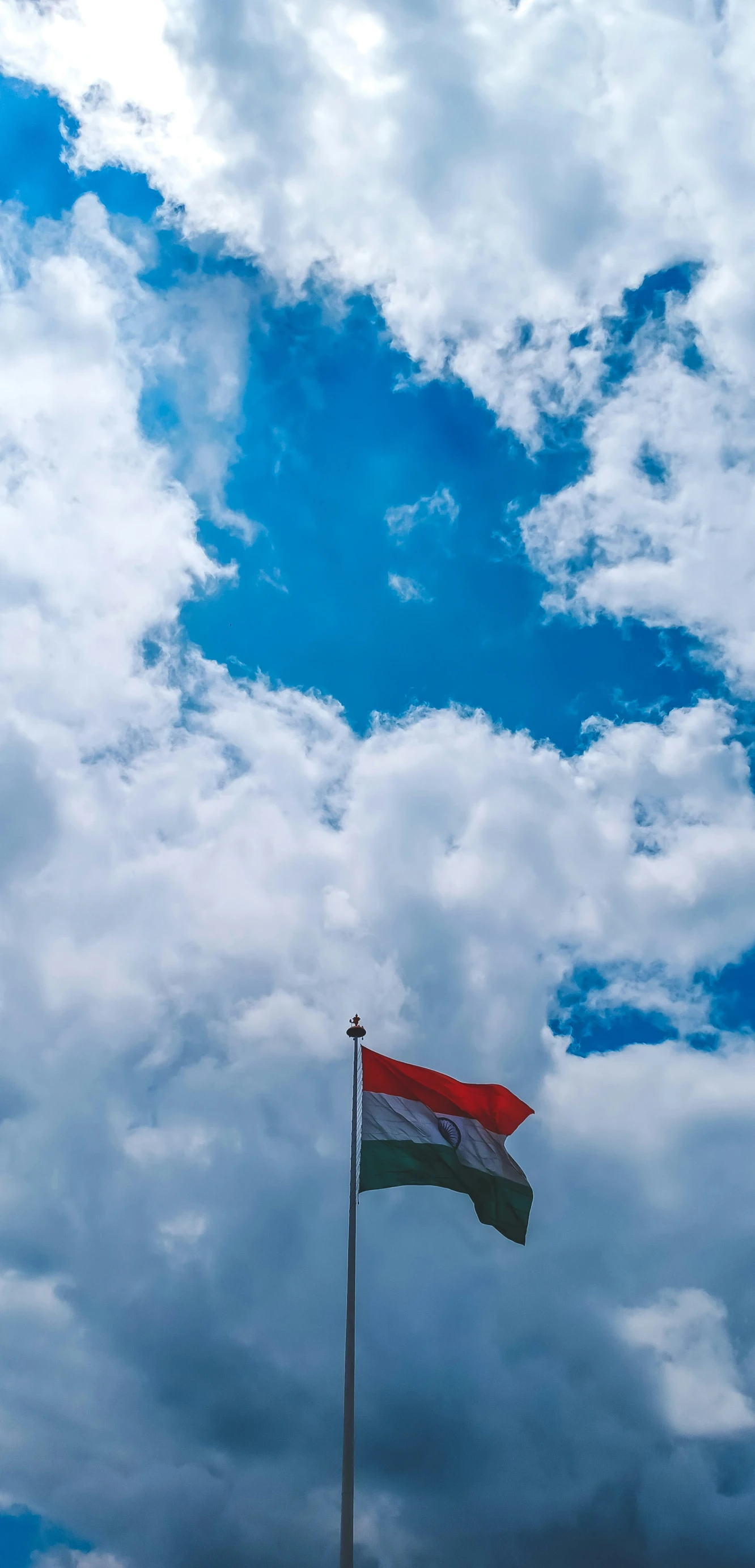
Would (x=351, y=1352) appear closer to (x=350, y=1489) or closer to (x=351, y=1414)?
(x=351, y=1414)

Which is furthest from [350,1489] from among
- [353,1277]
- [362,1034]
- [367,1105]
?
[362,1034]

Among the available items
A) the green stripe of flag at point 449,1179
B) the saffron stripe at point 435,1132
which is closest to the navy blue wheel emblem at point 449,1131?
the saffron stripe at point 435,1132

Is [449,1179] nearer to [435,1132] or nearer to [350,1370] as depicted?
[435,1132]

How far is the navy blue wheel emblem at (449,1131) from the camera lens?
28.3m

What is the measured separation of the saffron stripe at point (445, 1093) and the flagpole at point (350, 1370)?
689 millimetres

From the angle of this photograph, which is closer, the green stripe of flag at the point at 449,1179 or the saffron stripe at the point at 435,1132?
the green stripe of flag at the point at 449,1179

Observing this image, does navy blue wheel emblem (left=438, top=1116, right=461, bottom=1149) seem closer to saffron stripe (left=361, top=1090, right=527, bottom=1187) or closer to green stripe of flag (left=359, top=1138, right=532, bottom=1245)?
saffron stripe (left=361, top=1090, right=527, bottom=1187)

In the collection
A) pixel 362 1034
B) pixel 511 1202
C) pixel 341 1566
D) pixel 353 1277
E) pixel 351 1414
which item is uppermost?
pixel 362 1034

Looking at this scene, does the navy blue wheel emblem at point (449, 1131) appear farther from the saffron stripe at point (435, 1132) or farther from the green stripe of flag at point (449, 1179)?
the green stripe of flag at point (449, 1179)

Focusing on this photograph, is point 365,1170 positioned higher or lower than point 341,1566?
higher

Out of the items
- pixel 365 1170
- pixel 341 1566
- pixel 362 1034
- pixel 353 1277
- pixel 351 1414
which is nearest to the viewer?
pixel 341 1566

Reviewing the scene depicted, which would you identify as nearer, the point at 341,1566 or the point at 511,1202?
the point at 341,1566

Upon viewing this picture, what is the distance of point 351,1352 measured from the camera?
74.6ft

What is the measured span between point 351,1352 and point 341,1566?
3.91 m
